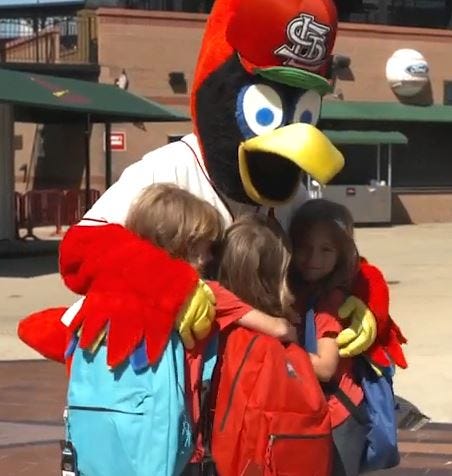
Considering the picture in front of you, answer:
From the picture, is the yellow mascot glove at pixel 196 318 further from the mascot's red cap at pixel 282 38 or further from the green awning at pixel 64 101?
the green awning at pixel 64 101

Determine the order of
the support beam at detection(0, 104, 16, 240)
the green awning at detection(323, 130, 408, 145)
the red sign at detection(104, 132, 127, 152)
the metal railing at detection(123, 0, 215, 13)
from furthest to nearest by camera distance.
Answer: the metal railing at detection(123, 0, 215, 13)
the red sign at detection(104, 132, 127, 152)
the green awning at detection(323, 130, 408, 145)
the support beam at detection(0, 104, 16, 240)

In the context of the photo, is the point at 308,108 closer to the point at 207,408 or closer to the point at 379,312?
the point at 379,312

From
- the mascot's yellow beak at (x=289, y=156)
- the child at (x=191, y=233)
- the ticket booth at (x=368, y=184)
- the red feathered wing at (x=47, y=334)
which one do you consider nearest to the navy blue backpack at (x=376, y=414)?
the child at (x=191, y=233)

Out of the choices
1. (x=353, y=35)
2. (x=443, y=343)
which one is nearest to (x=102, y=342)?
(x=443, y=343)

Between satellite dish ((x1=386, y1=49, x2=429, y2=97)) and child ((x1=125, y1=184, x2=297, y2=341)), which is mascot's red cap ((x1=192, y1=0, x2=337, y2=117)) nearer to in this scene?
child ((x1=125, y1=184, x2=297, y2=341))

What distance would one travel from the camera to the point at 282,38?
10.2 feet

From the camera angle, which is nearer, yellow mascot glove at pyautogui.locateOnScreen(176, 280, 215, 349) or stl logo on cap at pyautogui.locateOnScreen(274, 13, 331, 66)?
yellow mascot glove at pyautogui.locateOnScreen(176, 280, 215, 349)

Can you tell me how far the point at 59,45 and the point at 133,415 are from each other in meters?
25.1

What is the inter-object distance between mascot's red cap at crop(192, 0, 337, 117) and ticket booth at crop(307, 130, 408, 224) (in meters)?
21.1

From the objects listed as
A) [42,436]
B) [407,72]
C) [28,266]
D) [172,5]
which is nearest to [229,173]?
[42,436]

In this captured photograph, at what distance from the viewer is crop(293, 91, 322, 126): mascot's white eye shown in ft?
10.6

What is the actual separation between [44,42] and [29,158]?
3.12m

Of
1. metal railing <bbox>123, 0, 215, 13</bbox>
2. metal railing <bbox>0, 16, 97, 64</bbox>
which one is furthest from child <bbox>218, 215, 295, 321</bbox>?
metal railing <bbox>123, 0, 215, 13</bbox>

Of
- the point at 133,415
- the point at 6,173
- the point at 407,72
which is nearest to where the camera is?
the point at 133,415
